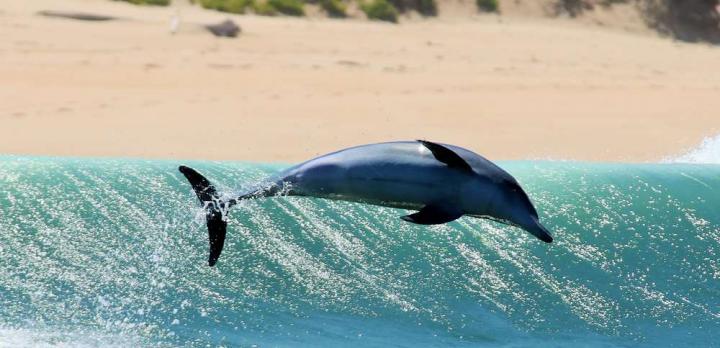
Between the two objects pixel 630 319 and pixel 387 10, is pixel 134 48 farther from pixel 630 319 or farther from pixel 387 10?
pixel 630 319

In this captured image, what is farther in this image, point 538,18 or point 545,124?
point 538,18

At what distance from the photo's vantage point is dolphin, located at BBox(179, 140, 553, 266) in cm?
664

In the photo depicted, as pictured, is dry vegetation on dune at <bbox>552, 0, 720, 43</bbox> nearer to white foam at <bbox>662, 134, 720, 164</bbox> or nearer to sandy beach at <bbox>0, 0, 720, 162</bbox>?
sandy beach at <bbox>0, 0, 720, 162</bbox>

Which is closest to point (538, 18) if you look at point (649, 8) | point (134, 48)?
point (649, 8)

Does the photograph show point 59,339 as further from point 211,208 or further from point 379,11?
point 379,11

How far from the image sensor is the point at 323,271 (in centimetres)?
1038

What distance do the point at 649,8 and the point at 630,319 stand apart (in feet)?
70.0

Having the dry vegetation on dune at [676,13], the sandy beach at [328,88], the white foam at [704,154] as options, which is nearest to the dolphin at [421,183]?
the sandy beach at [328,88]

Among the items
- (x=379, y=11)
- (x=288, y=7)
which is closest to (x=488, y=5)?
(x=379, y=11)

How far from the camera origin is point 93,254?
1022cm

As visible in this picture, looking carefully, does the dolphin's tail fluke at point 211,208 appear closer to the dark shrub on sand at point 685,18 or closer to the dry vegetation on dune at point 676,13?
the dry vegetation on dune at point 676,13

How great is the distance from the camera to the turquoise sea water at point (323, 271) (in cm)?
952

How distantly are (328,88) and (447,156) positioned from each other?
13730 mm

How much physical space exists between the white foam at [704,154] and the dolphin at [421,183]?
922 centimetres
